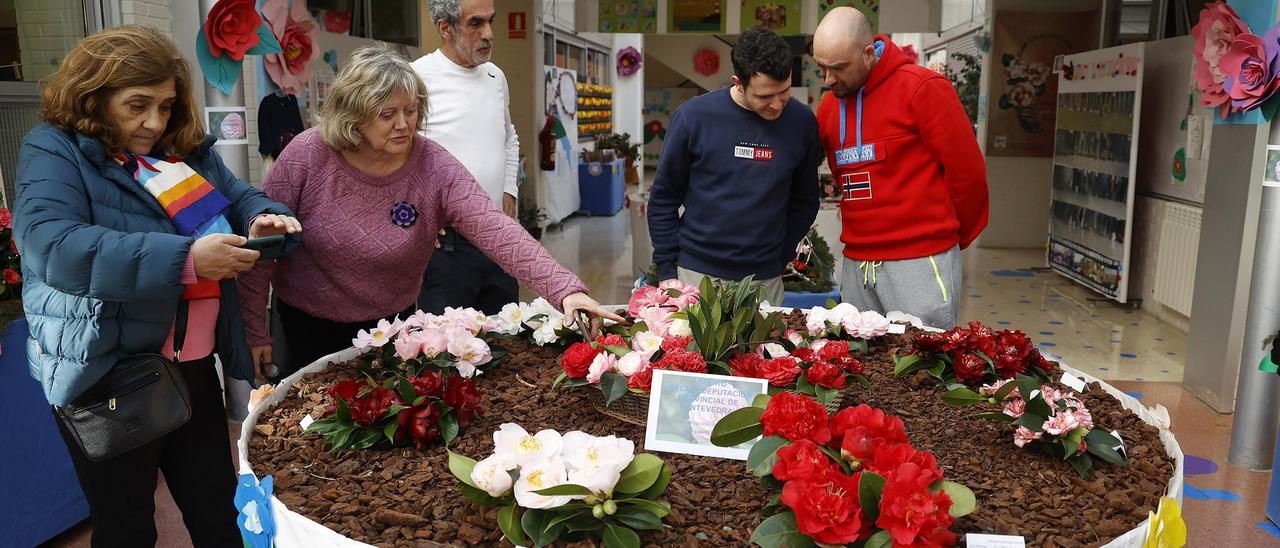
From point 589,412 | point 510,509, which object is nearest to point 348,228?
point 589,412

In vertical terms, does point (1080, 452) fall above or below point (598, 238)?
above

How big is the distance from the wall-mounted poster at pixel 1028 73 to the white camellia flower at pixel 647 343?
326 inches

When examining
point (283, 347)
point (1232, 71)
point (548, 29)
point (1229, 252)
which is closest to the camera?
point (283, 347)

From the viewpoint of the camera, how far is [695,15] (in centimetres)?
823

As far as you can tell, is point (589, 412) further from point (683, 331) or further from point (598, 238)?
point (598, 238)

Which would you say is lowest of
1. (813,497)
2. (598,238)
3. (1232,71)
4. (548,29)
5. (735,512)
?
(598,238)

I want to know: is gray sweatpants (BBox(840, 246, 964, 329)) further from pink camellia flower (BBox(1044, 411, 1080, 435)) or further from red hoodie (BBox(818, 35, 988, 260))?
pink camellia flower (BBox(1044, 411, 1080, 435))

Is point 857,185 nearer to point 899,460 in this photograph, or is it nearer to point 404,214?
point 404,214

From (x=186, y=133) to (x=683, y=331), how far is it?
105 centimetres

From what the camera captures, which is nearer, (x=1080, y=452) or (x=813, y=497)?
(x=813, y=497)

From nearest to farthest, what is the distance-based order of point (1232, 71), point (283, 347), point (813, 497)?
1. point (813, 497)
2. point (283, 347)
3. point (1232, 71)

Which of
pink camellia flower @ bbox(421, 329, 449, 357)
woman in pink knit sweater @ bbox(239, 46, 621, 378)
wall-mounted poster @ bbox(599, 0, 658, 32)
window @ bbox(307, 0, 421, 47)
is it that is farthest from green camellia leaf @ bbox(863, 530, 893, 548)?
wall-mounted poster @ bbox(599, 0, 658, 32)

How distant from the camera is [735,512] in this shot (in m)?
1.41

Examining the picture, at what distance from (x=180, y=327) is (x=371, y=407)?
1.65 ft
